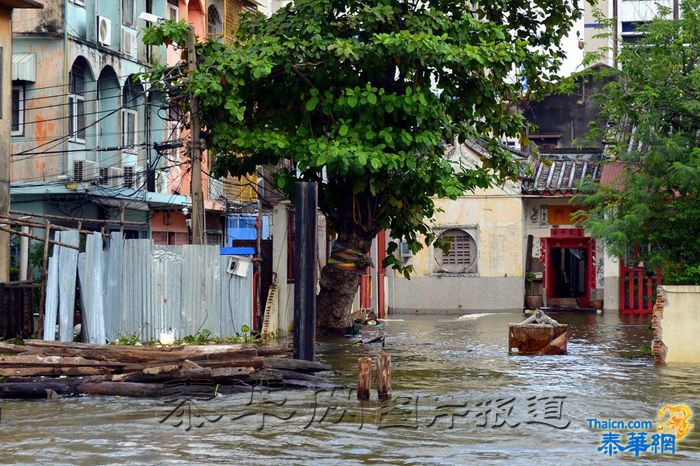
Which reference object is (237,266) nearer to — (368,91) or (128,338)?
(128,338)

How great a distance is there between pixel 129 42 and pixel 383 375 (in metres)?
19.6

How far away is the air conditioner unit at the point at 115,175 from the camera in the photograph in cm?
Result: 3141

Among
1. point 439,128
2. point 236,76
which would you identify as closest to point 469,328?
point 439,128

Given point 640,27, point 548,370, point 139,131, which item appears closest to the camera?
point 548,370

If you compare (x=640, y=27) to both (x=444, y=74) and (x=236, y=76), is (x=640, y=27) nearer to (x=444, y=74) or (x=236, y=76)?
(x=444, y=74)

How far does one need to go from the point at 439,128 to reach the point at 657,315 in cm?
540

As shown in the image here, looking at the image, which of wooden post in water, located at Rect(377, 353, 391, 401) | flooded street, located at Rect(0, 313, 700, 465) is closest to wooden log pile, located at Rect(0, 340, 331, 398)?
flooded street, located at Rect(0, 313, 700, 465)

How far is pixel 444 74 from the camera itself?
2306 centimetres

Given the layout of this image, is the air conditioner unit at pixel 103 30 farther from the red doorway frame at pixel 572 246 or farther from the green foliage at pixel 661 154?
the red doorway frame at pixel 572 246

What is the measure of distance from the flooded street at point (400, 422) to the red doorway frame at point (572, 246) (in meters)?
17.5

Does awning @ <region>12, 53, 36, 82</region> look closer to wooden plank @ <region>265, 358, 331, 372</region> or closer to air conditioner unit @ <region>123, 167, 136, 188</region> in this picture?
air conditioner unit @ <region>123, 167, 136, 188</region>

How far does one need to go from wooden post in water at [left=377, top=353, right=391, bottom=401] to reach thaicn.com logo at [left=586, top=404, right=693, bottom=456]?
271cm

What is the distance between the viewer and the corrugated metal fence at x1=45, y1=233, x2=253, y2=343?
19.8 metres

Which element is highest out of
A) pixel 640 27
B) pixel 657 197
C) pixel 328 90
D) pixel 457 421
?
pixel 640 27
